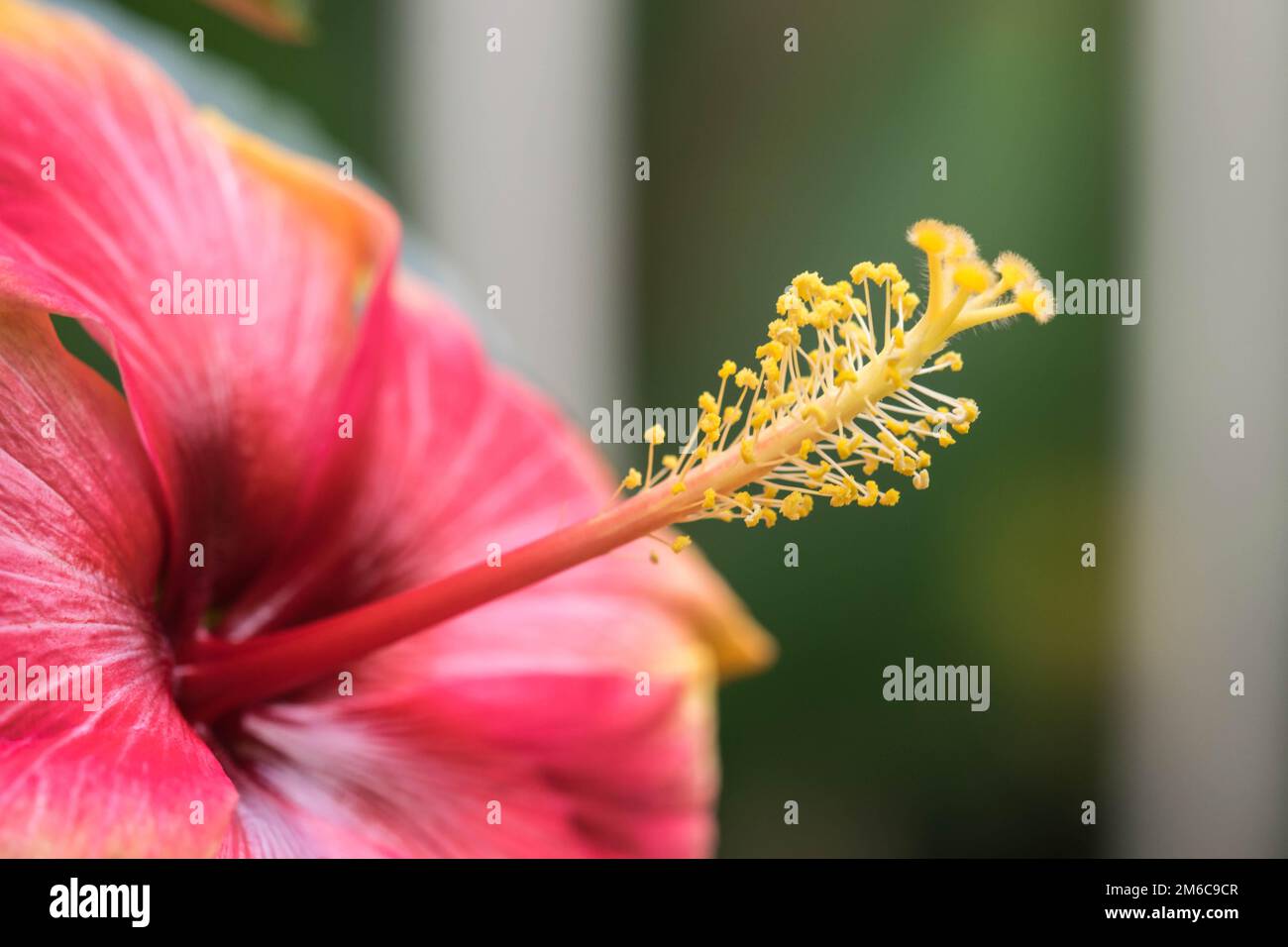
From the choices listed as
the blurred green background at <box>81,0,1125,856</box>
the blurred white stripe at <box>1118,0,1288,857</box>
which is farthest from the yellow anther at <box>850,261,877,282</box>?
the blurred white stripe at <box>1118,0,1288,857</box>

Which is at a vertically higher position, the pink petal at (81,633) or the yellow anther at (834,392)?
the yellow anther at (834,392)

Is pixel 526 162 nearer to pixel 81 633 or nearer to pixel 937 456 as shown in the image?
pixel 937 456

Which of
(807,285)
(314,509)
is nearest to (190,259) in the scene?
(314,509)

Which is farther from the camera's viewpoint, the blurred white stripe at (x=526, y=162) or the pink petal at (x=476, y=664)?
the blurred white stripe at (x=526, y=162)

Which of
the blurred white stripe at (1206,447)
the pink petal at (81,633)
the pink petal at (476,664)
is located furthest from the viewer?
the blurred white stripe at (1206,447)

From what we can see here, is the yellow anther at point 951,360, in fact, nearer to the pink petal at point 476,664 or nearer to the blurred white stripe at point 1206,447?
the pink petal at point 476,664

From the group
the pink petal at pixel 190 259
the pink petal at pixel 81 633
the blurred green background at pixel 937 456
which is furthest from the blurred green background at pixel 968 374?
the pink petal at pixel 81 633
